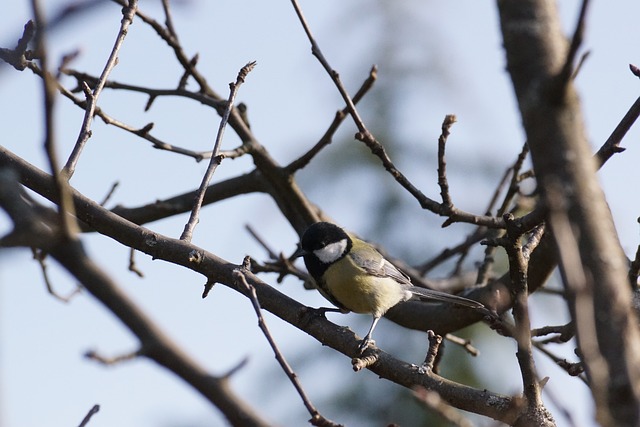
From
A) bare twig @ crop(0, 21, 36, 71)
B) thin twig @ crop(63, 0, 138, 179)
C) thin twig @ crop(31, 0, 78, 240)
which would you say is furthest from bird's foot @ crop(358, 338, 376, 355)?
bare twig @ crop(0, 21, 36, 71)

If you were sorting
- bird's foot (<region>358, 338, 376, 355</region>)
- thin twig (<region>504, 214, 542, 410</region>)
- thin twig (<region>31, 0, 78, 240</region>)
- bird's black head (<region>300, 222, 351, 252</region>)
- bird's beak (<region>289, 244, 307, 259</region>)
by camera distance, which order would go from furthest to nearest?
bird's beak (<region>289, 244, 307, 259</region>), bird's black head (<region>300, 222, 351, 252</region>), bird's foot (<region>358, 338, 376, 355</region>), thin twig (<region>504, 214, 542, 410</region>), thin twig (<region>31, 0, 78, 240</region>)

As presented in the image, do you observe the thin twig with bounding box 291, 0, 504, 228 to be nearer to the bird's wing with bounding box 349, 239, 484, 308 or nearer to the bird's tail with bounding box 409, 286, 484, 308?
the bird's tail with bounding box 409, 286, 484, 308

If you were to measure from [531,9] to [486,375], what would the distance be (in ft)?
16.6

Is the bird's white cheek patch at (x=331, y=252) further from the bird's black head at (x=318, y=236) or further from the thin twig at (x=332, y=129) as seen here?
the thin twig at (x=332, y=129)

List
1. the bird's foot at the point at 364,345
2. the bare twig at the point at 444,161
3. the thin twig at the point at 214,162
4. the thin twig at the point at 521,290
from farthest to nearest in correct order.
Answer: the bare twig at the point at 444,161
the thin twig at the point at 214,162
the bird's foot at the point at 364,345
the thin twig at the point at 521,290

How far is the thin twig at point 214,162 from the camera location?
2773 mm

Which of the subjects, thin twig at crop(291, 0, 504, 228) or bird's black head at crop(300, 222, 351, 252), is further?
bird's black head at crop(300, 222, 351, 252)

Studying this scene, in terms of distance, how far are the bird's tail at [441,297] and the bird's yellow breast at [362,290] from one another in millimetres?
69

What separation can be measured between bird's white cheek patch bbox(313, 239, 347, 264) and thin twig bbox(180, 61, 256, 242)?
1.50 meters

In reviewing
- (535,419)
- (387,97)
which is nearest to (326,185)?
(387,97)

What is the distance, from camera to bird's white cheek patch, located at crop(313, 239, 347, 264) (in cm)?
433

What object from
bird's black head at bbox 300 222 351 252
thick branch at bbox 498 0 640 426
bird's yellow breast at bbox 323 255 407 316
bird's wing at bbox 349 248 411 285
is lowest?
thick branch at bbox 498 0 640 426

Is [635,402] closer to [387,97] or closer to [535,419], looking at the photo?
[535,419]

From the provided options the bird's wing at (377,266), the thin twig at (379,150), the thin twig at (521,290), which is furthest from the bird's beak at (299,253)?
the thin twig at (521,290)
